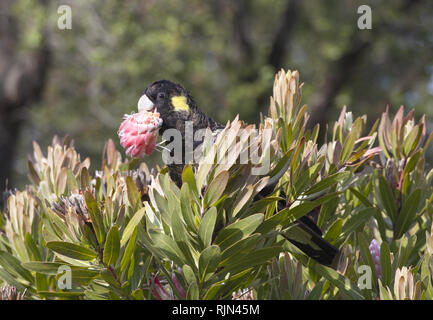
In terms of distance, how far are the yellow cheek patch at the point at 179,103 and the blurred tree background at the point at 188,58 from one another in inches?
177

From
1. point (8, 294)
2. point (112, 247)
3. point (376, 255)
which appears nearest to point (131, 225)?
point (112, 247)

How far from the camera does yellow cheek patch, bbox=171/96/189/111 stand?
1674 millimetres

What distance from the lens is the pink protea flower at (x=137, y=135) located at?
4.56 feet

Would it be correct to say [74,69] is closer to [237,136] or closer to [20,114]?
[20,114]

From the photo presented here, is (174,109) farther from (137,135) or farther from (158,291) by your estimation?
(158,291)

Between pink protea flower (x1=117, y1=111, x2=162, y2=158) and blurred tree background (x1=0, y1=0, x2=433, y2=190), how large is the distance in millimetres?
4731

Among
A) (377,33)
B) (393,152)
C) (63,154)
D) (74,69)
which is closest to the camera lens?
(393,152)

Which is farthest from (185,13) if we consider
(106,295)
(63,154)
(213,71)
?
(106,295)

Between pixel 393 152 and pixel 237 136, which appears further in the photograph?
pixel 393 152

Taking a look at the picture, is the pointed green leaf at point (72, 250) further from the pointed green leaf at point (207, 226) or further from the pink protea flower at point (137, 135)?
the pink protea flower at point (137, 135)

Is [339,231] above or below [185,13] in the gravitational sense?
below

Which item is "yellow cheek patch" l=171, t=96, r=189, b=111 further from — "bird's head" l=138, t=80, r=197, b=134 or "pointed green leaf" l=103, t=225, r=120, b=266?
"pointed green leaf" l=103, t=225, r=120, b=266
